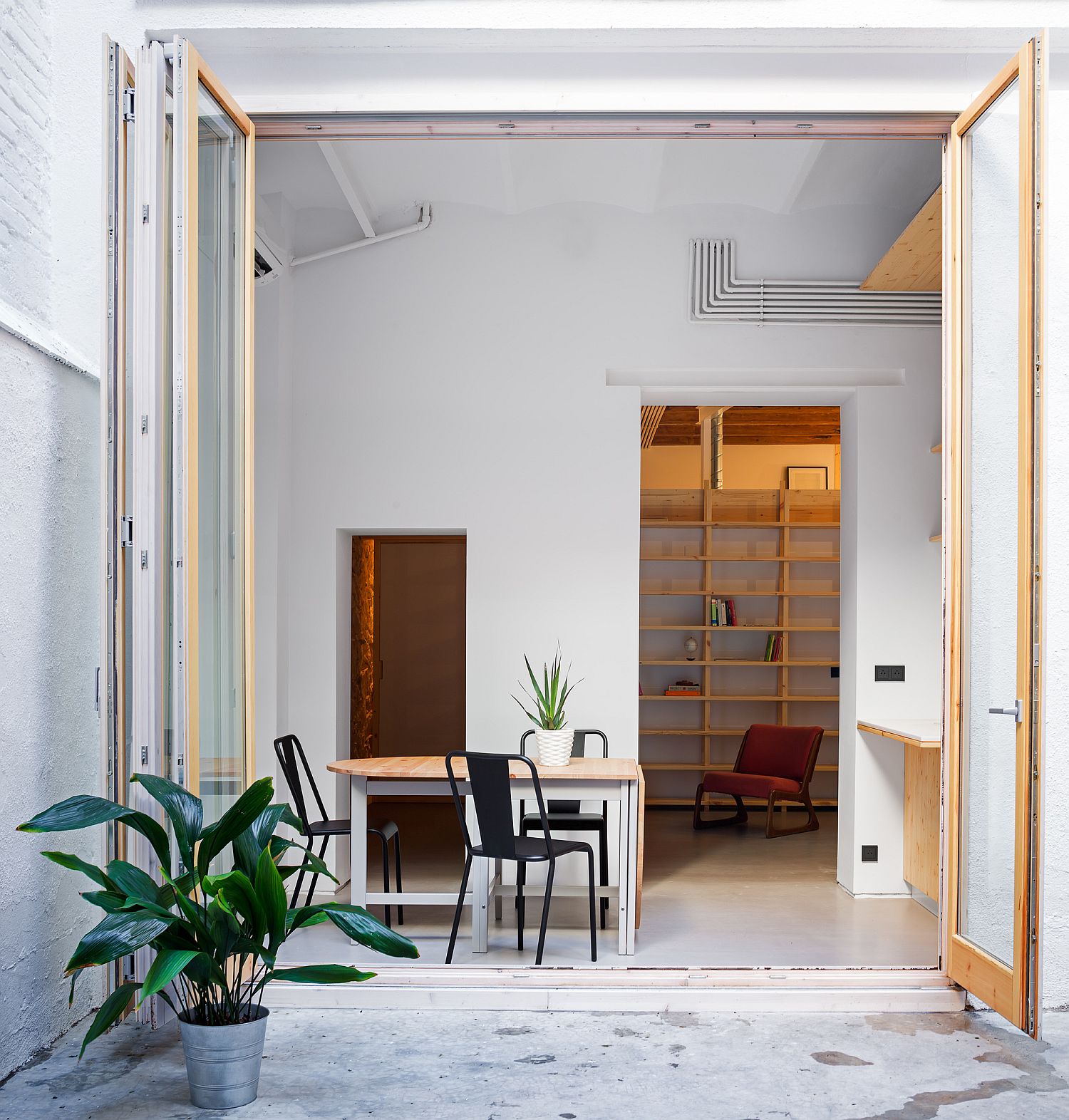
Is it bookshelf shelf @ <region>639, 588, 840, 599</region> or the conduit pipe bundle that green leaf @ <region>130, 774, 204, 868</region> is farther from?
bookshelf shelf @ <region>639, 588, 840, 599</region>

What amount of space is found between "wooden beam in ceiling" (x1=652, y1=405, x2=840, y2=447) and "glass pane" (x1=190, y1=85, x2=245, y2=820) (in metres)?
6.46

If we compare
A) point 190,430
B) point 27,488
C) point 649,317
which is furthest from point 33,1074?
point 649,317

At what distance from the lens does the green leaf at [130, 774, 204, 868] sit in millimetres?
2980

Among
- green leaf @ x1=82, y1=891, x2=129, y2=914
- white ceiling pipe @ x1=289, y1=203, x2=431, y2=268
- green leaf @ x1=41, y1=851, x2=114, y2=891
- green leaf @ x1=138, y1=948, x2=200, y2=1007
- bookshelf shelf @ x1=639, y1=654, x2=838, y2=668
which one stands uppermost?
white ceiling pipe @ x1=289, y1=203, x2=431, y2=268

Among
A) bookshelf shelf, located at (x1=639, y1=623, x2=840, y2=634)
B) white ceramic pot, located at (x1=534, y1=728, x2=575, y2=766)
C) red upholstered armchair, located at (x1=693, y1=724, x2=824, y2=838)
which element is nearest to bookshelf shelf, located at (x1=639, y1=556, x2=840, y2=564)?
bookshelf shelf, located at (x1=639, y1=623, x2=840, y2=634)

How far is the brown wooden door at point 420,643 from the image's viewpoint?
973 centimetres

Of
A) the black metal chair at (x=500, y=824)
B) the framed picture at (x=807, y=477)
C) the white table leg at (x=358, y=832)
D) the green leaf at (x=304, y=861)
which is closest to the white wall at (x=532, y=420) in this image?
the white table leg at (x=358, y=832)

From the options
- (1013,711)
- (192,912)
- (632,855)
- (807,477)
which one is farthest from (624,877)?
(807,477)

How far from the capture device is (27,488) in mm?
3283

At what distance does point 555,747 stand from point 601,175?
10.1 ft

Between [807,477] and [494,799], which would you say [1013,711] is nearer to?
[494,799]

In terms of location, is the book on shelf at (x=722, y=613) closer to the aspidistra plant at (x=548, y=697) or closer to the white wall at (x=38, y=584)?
the aspidistra plant at (x=548, y=697)

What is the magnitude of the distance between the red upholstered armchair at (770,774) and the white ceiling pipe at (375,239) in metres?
4.39

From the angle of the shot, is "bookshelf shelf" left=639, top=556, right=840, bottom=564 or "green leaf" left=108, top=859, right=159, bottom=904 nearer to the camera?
"green leaf" left=108, top=859, right=159, bottom=904
